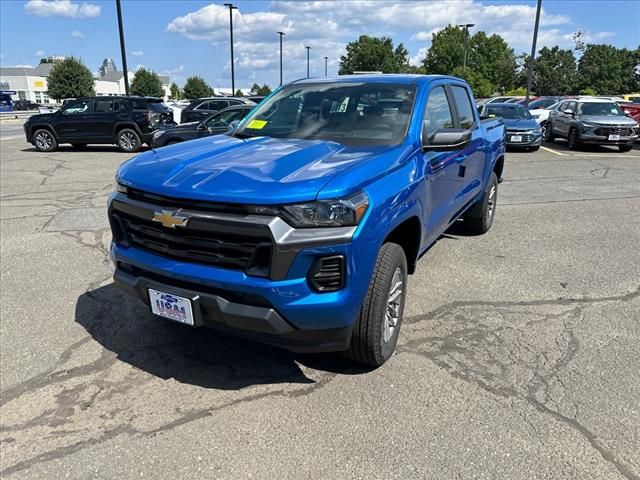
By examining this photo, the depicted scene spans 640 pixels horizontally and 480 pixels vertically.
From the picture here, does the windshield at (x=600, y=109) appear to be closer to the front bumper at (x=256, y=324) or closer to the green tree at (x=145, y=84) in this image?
the front bumper at (x=256, y=324)

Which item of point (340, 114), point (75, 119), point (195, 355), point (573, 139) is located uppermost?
point (340, 114)

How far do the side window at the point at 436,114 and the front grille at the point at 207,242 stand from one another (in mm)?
1676

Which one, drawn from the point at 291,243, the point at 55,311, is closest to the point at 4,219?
the point at 55,311

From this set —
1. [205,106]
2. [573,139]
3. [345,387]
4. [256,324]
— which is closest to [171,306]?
[256,324]

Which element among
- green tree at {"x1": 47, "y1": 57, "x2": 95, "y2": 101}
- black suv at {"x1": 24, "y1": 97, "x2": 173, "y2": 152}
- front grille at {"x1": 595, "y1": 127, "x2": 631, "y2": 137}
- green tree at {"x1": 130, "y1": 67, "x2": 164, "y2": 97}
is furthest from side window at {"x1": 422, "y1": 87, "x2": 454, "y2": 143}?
green tree at {"x1": 130, "y1": 67, "x2": 164, "y2": 97}

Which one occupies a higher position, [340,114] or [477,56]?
[477,56]

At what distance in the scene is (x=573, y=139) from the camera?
52.7ft

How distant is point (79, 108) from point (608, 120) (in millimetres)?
16252

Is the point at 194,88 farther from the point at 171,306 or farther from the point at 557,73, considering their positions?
the point at 171,306

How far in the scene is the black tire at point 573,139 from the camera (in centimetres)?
1586

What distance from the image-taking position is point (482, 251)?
5.66 meters

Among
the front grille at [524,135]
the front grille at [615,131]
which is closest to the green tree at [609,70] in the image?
the front grille at [615,131]

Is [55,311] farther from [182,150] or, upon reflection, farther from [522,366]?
[522,366]

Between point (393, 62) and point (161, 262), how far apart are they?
103 m
